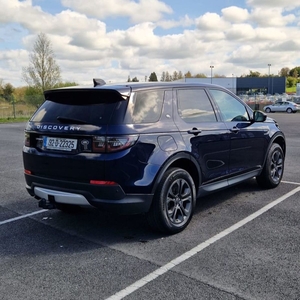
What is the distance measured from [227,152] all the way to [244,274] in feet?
7.30

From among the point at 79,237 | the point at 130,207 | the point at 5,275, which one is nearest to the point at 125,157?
the point at 130,207

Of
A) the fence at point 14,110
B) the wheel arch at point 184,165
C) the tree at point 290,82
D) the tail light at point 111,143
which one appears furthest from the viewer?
the tree at point 290,82

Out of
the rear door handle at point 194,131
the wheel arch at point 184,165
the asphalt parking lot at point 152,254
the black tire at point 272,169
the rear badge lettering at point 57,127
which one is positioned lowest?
the asphalt parking lot at point 152,254

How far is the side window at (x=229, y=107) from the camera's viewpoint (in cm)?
536

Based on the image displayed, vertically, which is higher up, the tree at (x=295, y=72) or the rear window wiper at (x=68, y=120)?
the tree at (x=295, y=72)

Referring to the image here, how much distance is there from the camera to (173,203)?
442 cm

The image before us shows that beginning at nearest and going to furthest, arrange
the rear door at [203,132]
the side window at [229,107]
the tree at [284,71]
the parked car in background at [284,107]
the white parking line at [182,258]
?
the white parking line at [182,258] < the rear door at [203,132] < the side window at [229,107] < the parked car in background at [284,107] < the tree at [284,71]

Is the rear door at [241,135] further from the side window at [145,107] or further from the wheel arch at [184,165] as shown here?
the side window at [145,107]

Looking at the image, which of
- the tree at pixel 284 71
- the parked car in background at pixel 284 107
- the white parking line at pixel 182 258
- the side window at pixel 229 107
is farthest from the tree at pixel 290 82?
the white parking line at pixel 182 258

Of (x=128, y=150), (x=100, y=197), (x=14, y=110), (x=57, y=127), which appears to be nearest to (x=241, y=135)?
(x=128, y=150)

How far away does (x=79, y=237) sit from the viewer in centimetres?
436

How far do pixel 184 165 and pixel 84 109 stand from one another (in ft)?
4.61

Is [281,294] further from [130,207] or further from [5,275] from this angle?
[5,275]

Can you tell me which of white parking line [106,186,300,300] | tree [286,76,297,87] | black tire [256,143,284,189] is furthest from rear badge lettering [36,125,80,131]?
tree [286,76,297,87]
